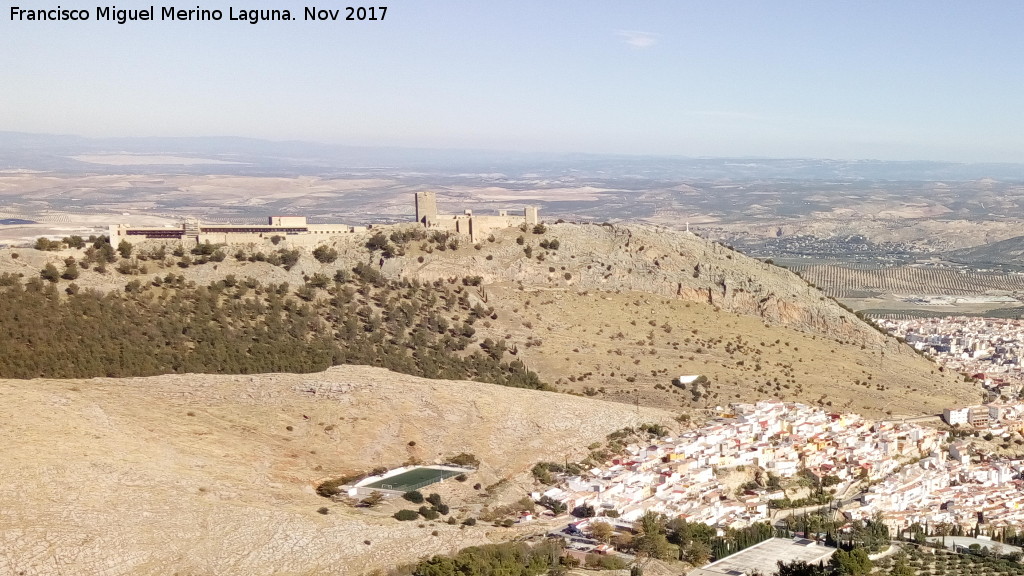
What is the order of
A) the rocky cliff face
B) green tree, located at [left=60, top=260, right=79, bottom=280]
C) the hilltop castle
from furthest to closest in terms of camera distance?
1. the hilltop castle
2. the rocky cliff face
3. green tree, located at [left=60, top=260, right=79, bottom=280]

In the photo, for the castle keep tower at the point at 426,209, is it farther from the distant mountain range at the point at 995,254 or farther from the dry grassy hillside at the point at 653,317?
the distant mountain range at the point at 995,254

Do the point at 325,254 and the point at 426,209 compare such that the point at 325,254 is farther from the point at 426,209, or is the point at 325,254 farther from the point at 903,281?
the point at 903,281

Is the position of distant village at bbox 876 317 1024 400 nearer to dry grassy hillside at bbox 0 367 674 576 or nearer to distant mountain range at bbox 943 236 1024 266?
dry grassy hillside at bbox 0 367 674 576

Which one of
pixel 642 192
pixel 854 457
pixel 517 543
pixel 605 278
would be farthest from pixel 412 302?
pixel 642 192

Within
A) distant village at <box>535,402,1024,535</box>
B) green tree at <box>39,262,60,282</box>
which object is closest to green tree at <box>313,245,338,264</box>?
green tree at <box>39,262,60,282</box>

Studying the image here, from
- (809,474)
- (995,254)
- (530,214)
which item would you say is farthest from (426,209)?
(995,254)

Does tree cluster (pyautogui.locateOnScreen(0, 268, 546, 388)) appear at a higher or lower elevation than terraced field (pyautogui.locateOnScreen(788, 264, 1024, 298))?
higher

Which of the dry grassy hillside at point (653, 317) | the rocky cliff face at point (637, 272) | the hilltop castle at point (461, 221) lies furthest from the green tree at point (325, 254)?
the hilltop castle at point (461, 221)
